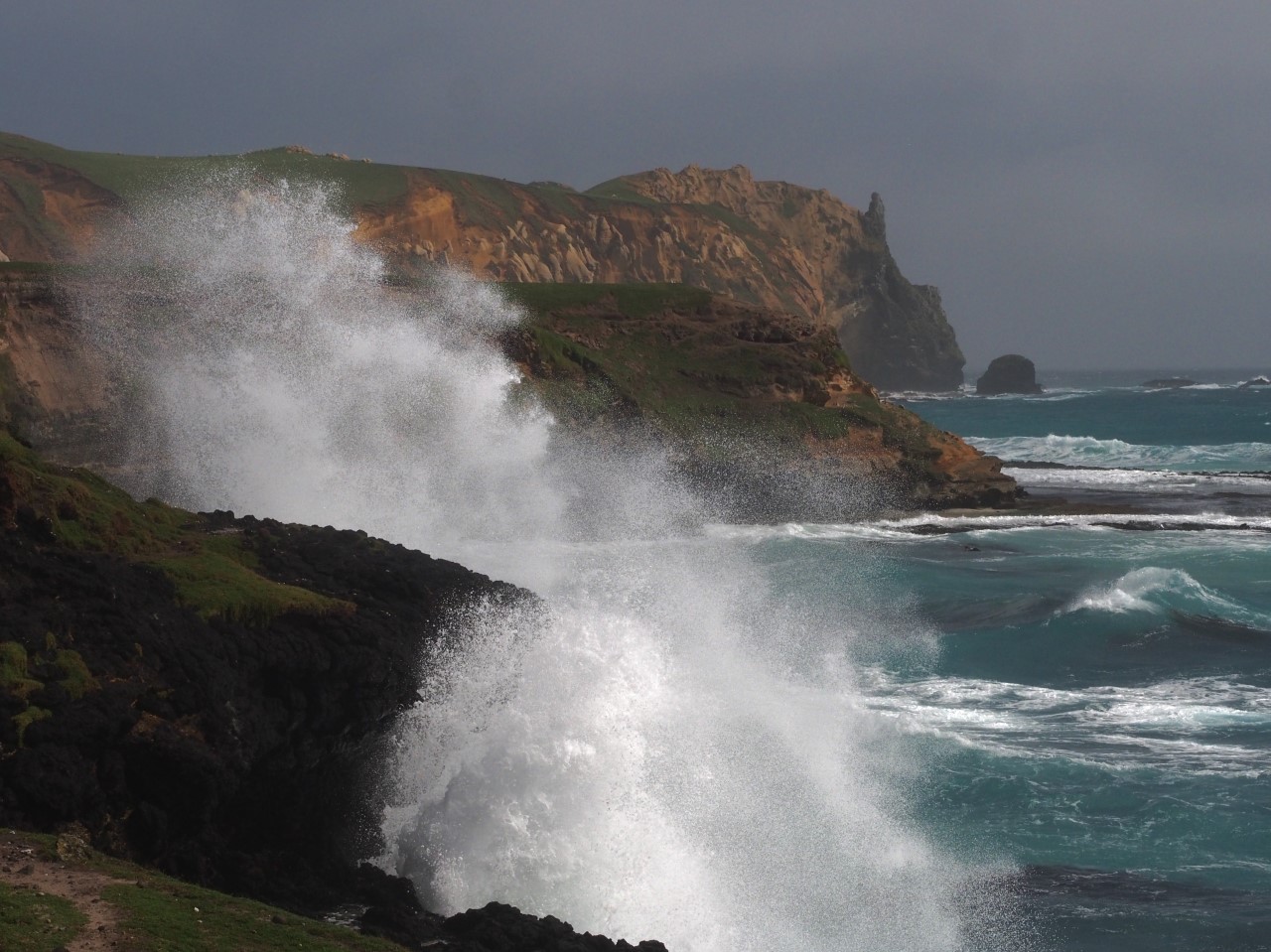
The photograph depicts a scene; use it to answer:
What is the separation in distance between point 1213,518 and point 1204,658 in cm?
1952

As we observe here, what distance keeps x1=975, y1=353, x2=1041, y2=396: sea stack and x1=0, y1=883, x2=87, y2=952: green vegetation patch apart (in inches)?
5081

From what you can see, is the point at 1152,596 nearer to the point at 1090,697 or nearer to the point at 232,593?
the point at 1090,697

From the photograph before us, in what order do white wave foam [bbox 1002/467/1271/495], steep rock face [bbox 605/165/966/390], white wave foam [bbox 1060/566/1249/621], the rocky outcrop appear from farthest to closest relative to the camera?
steep rock face [bbox 605/165/966/390], white wave foam [bbox 1002/467/1271/495], the rocky outcrop, white wave foam [bbox 1060/566/1249/621]

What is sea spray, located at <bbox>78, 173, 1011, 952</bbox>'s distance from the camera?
12.0m

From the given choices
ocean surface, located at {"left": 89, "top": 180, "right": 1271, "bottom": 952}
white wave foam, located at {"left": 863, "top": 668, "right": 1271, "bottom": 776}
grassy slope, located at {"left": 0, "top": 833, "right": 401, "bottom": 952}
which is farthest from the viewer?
white wave foam, located at {"left": 863, "top": 668, "right": 1271, "bottom": 776}

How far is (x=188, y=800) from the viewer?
31.6 ft

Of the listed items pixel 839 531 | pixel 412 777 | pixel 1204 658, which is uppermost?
pixel 839 531

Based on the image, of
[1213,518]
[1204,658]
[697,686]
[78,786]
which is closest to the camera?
[78,786]

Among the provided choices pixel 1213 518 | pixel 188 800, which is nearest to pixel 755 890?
pixel 188 800

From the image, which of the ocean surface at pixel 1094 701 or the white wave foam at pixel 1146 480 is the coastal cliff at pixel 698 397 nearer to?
the ocean surface at pixel 1094 701

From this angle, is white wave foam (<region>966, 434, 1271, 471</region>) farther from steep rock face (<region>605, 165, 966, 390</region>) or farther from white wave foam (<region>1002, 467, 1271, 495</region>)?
steep rock face (<region>605, 165, 966, 390</region>)

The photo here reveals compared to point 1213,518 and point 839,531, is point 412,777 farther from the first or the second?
point 1213,518

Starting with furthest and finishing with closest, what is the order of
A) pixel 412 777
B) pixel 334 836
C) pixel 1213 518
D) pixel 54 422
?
pixel 1213 518 → pixel 54 422 → pixel 412 777 → pixel 334 836

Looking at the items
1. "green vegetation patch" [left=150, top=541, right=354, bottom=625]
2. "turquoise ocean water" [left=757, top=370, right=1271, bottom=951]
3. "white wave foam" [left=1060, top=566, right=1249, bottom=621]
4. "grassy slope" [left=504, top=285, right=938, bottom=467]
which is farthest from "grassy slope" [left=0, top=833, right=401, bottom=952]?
"grassy slope" [left=504, top=285, right=938, bottom=467]
